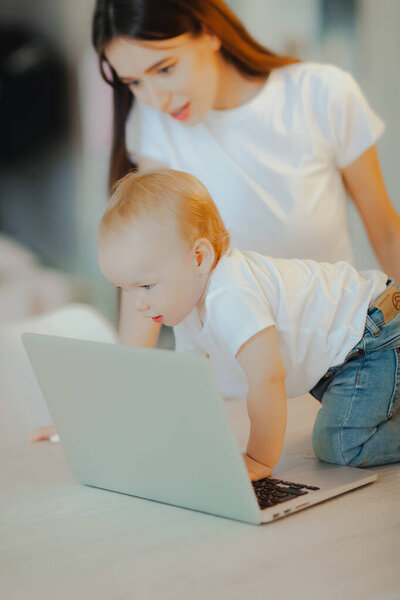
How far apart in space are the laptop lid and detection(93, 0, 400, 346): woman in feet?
2.83

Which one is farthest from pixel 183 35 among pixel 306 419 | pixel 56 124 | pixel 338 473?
pixel 338 473

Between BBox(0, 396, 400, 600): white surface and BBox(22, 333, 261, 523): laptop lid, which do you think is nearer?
BBox(0, 396, 400, 600): white surface

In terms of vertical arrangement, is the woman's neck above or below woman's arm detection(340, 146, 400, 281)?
above

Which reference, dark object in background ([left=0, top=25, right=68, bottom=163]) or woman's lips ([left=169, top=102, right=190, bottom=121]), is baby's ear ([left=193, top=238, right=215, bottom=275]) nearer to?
woman's lips ([left=169, top=102, right=190, bottom=121])

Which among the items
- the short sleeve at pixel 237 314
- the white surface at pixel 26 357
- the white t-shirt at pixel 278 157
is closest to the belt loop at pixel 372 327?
the short sleeve at pixel 237 314

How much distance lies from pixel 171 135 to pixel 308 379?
937 millimetres

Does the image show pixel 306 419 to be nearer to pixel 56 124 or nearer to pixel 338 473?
pixel 338 473

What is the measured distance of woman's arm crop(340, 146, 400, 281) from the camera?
2.01 m

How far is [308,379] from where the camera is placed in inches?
51.8

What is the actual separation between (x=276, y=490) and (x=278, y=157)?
1.14m

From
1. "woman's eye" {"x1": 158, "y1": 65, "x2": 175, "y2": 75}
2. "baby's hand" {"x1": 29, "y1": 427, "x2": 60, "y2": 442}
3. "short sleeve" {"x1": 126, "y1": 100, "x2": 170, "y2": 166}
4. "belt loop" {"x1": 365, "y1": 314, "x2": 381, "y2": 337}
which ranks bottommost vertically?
"baby's hand" {"x1": 29, "y1": 427, "x2": 60, "y2": 442}

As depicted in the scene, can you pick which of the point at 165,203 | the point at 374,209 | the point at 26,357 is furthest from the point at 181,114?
the point at 165,203

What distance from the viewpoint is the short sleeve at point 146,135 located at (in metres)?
2.03

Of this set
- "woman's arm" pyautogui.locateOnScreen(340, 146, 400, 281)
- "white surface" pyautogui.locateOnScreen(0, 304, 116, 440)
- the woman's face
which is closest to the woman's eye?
the woman's face
